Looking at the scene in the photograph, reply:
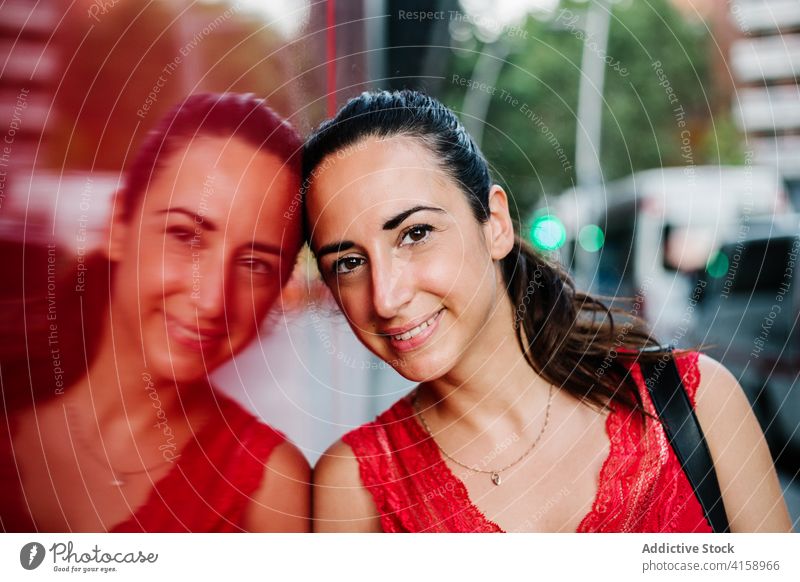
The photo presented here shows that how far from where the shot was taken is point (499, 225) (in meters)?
0.97

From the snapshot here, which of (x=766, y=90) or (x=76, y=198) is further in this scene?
(x=766, y=90)

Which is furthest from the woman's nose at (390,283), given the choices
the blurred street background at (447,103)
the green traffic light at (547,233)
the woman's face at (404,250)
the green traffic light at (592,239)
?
the green traffic light at (592,239)

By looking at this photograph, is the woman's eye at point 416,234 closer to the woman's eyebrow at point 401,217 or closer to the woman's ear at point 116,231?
the woman's eyebrow at point 401,217

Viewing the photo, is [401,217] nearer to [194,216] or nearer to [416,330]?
[416,330]

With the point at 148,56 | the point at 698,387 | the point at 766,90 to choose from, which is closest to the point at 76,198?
the point at 148,56

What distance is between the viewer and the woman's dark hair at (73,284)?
3.22ft

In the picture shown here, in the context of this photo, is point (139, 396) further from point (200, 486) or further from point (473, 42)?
point (473, 42)

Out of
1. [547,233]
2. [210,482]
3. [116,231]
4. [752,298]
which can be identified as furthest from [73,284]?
[752,298]

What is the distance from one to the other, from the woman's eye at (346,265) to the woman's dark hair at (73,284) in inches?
6.1

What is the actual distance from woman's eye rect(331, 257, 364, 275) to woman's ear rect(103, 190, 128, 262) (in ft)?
0.95

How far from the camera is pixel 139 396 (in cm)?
101

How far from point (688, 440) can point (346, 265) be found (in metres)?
0.51

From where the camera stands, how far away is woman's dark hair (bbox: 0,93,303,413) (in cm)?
98
